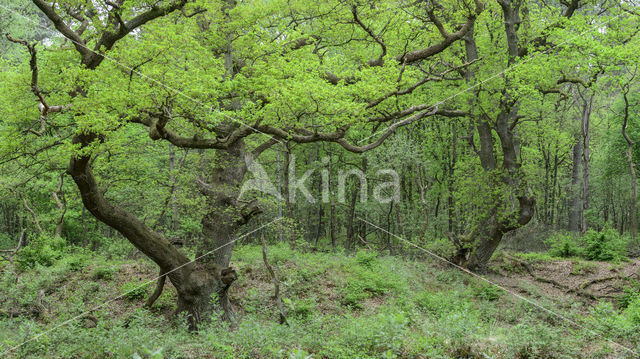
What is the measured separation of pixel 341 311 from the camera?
10508 millimetres

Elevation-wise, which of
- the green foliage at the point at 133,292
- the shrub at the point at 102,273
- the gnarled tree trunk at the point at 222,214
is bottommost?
the green foliage at the point at 133,292

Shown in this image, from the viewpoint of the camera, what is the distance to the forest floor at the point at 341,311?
5.08m

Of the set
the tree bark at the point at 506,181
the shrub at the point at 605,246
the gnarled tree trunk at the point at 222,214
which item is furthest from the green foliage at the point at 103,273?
the shrub at the point at 605,246

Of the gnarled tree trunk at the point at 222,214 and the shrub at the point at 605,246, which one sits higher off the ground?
the gnarled tree trunk at the point at 222,214

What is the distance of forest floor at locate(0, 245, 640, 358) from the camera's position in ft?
16.7

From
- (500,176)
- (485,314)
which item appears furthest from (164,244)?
(500,176)

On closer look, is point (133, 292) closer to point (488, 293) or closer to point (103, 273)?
point (103, 273)

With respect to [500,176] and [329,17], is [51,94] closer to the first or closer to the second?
[329,17]

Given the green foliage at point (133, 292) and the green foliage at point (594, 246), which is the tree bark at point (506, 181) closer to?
the green foliage at point (594, 246)

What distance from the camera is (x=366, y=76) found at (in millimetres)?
8977

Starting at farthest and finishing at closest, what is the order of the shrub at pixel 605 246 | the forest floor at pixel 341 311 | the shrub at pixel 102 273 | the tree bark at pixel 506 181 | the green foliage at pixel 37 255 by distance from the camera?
1. the shrub at pixel 605 246
2. the tree bark at pixel 506 181
3. the green foliage at pixel 37 255
4. the shrub at pixel 102 273
5. the forest floor at pixel 341 311

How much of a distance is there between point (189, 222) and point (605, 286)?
13.1 m

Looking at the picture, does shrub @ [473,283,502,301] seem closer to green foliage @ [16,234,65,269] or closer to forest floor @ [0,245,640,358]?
forest floor @ [0,245,640,358]

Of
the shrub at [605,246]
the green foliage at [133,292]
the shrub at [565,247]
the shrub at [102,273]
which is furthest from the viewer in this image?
the shrub at [565,247]
